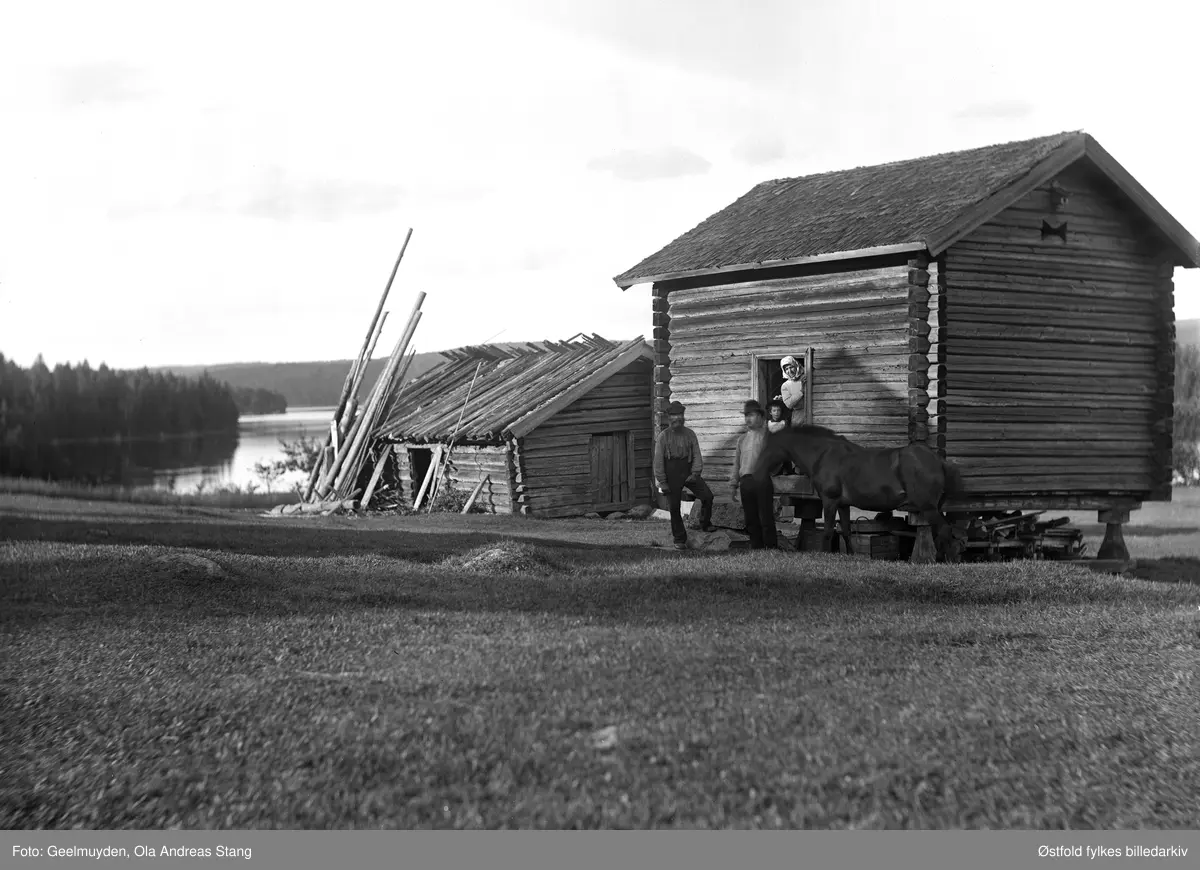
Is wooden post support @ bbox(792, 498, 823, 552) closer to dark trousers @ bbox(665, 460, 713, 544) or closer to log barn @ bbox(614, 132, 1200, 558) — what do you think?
log barn @ bbox(614, 132, 1200, 558)

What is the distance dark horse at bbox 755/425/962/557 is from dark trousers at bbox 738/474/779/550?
0.61 feet

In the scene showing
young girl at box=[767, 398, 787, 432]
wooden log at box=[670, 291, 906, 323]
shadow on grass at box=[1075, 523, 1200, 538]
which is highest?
wooden log at box=[670, 291, 906, 323]

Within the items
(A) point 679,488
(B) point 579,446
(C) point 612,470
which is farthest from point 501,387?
(A) point 679,488

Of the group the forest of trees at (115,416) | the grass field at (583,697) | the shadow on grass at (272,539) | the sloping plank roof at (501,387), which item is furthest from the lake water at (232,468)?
the grass field at (583,697)

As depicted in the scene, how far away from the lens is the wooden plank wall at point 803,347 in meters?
20.1

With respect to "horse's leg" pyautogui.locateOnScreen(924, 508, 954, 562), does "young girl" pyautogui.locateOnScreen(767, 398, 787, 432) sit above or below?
above

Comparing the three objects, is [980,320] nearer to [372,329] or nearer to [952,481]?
[952,481]

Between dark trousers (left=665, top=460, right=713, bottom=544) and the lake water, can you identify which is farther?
the lake water

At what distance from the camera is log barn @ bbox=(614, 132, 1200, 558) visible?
19875mm

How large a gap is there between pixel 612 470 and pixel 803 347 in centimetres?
1342

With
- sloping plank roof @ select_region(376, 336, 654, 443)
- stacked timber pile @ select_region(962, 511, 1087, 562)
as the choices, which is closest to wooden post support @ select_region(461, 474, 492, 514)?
sloping plank roof @ select_region(376, 336, 654, 443)

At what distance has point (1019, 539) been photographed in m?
22.0

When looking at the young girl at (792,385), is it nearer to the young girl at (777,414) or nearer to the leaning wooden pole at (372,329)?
the young girl at (777,414)
